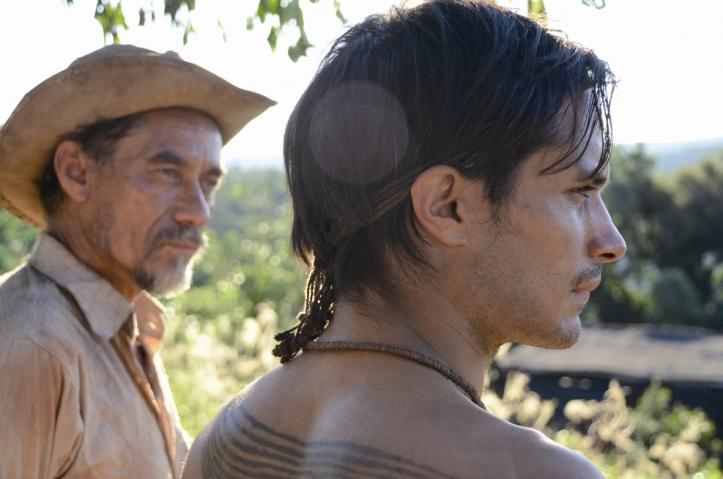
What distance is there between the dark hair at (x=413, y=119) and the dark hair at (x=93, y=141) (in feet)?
5.36

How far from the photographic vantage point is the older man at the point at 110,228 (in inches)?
104

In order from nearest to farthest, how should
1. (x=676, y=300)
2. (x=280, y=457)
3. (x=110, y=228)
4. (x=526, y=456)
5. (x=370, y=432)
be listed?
(x=526, y=456)
(x=370, y=432)
(x=280, y=457)
(x=110, y=228)
(x=676, y=300)

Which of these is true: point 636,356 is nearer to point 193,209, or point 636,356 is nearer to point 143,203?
point 193,209

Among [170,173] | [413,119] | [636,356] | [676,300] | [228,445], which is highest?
[413,119]

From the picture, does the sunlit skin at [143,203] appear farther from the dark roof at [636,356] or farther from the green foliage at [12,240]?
the dark roof at [636,356]

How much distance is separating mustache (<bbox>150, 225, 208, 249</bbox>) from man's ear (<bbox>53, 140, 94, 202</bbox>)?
0.78 ft

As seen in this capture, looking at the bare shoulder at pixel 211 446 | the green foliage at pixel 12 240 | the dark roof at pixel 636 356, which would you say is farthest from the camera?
the dark roof at pixel 636 356

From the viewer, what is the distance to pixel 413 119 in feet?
5.02

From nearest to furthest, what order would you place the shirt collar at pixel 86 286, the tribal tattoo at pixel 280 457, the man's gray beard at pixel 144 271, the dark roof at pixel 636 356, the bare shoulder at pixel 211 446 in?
the tribal tattoo at pixel 280 457, the bare shoulder at pixel 211 446, the shirt collar at pixel 86 286, the man's gray beard at pixel 144 271, the dark roof at pixel 636 356

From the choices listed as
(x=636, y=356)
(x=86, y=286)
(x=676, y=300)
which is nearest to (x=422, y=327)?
(x=86, y=286)

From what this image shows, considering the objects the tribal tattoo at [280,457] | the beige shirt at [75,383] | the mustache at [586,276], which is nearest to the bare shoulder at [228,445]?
the tribal tattoo at [280,457]

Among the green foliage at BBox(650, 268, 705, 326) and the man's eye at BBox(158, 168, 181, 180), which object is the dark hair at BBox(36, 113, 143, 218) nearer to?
the man's eye at BBox(158, 168, 181, 180)

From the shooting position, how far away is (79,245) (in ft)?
10.0

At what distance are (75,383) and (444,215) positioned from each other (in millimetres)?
1430
